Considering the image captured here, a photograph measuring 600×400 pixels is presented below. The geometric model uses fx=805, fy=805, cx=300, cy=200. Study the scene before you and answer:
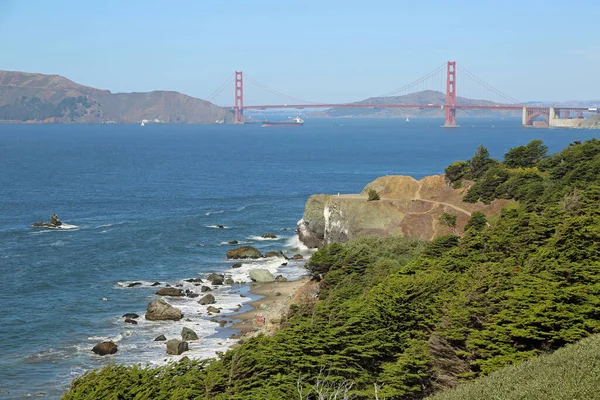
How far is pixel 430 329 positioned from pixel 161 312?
16.4 m

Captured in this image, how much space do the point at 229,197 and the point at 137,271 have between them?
3359cm

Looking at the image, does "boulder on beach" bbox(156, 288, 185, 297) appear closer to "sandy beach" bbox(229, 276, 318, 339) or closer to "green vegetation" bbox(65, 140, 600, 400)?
"sandy beach" bbox(229, 276, 318, 339)

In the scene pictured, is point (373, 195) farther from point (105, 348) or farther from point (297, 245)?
point (105, 348)

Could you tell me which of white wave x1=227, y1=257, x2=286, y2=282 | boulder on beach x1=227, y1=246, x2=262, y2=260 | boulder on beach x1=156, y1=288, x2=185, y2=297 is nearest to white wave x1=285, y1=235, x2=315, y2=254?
white wave x1=227, y1=257, x2=286, y2=282

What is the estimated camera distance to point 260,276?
48344 millimetres

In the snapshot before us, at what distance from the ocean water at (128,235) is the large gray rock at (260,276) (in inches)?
35.0

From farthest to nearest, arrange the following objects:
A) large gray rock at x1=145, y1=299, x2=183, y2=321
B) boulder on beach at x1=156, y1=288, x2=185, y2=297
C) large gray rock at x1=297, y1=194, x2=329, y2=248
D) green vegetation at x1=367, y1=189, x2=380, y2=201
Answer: large gray rock at x1=297, y1=194, x2=329, y2=248
green vegetation at x1=367, y1=189, x2=380, y2=201
boulder on beach at x1=156, y1=288, x2=185, y2=297
large gray rock at x1=145, y1=299, x2=183, y2=321

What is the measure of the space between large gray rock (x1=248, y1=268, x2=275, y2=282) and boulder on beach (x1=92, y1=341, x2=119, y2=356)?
14.9 m

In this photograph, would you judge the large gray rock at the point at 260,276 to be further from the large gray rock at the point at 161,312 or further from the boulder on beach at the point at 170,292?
the large gray rock at the point at 161,312

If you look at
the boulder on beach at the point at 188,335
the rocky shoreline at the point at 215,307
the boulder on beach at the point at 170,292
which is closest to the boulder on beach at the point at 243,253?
the rocky shoreline at the point at 215,307

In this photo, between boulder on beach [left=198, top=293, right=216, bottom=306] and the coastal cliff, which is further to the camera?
the coastal cliff

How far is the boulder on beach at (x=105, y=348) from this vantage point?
33906mm

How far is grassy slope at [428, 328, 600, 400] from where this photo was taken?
1564cm

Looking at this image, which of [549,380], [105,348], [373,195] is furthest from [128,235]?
[549,380]
